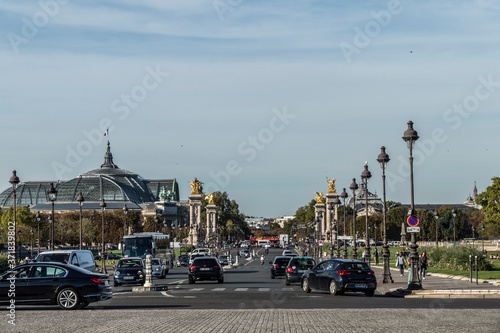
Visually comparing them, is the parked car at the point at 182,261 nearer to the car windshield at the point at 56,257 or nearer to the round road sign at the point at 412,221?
the car windshield at the point at 56,257

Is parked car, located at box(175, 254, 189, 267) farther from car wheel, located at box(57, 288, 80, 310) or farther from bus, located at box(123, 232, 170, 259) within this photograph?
car wheel, located at box(57, 288, 80, 310)

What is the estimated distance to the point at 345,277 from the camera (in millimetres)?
31234

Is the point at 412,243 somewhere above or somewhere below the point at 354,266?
above

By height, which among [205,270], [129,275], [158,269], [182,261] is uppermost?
[205,270]

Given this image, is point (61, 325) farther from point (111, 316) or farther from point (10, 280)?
point (10, 280)

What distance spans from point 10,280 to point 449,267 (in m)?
41.4

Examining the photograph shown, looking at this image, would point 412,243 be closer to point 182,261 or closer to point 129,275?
point 129,275

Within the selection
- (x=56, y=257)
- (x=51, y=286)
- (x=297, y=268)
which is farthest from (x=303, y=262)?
(x=51, y=286)

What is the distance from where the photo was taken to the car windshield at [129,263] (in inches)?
1779

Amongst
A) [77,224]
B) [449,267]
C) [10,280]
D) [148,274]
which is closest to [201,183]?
[77,224]

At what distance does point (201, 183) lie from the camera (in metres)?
200

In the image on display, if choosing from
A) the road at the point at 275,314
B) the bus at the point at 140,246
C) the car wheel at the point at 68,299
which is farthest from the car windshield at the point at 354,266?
the bus at the point at 140,246

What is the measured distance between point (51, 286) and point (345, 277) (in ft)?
39.3

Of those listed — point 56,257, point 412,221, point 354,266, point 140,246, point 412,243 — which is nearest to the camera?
point 354,266
